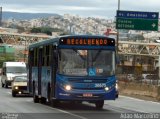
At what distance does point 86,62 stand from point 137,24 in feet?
84.6

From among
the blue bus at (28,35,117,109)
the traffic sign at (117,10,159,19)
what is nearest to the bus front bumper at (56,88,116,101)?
the blue bus at (28,35,117,109)

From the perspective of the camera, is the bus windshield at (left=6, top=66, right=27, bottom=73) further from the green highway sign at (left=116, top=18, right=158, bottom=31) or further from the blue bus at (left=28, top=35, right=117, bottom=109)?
the blue bus at (left=28, top=35, right=117, bottom=109)

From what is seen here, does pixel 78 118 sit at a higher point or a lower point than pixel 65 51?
lower

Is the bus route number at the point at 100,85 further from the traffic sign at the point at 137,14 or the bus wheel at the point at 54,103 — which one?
the traffic sign at the point at 137,14

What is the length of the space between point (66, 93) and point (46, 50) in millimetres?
3466

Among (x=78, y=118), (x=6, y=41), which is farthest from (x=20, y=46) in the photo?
(x=78, y=118)

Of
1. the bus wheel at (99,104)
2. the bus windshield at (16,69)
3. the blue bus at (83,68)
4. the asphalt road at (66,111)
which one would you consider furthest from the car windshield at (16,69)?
the blue bus at (83,68)

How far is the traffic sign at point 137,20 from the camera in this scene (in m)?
48.8

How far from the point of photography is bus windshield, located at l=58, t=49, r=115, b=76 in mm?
24000

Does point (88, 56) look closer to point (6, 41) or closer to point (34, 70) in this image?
point (34, 70)

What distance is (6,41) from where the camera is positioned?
498 feet

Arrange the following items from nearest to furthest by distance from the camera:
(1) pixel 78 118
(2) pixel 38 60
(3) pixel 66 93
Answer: (1) pixel 78 118 → (3) pixel 66 93 → (2) pixel 38 60

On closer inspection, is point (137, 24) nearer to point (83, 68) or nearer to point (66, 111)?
point (83, 68)

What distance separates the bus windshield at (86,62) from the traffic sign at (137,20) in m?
25.1
